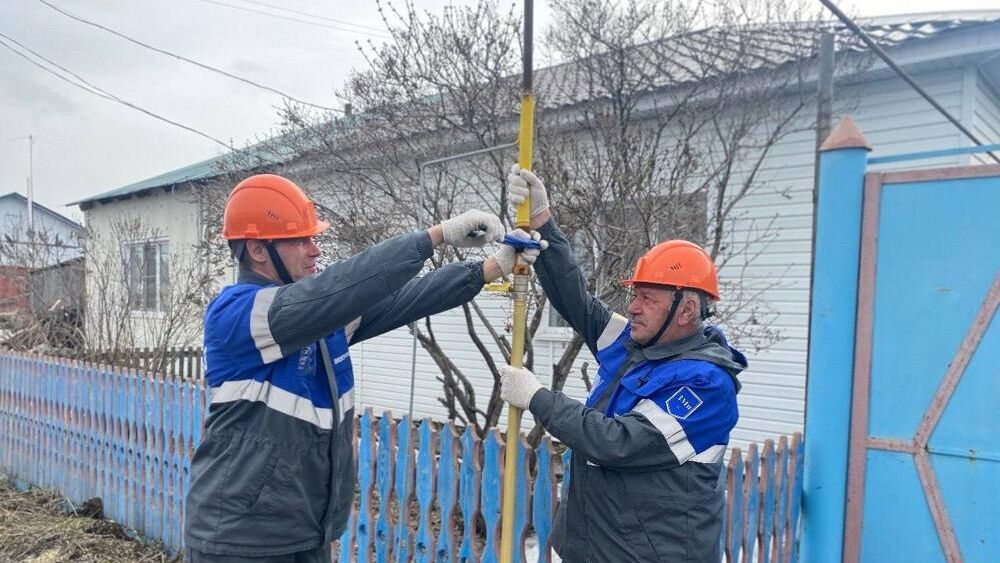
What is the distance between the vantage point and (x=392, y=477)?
3.49 metres

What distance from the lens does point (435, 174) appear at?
202 inches

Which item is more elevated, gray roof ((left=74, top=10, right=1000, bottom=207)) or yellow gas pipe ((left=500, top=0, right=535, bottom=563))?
gray roof ((left=74, top=10, right=1000, bottom=207))

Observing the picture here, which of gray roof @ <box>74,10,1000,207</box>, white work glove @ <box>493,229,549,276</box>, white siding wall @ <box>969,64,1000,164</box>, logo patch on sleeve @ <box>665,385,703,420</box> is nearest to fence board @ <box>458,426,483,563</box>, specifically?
white work glove @ <box>493,229,549,276</box>

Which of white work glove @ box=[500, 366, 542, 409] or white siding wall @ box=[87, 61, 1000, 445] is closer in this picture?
white work glove @ box=[500, 366, 542, 409]

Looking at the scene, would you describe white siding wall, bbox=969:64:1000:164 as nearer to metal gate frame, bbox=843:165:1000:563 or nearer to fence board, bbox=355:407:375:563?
metal gate frame, bbox=843:165:1000:563

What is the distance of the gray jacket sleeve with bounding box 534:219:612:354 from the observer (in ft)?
9.12

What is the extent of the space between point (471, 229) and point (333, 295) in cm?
63

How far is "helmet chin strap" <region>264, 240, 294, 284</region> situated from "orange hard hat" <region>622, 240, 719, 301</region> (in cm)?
128

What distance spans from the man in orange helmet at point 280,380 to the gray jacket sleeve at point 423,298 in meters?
0.22

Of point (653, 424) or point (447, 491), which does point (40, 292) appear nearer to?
point (447, 491)

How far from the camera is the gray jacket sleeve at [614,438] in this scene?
2.16m

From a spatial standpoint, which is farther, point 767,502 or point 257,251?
point 767,502

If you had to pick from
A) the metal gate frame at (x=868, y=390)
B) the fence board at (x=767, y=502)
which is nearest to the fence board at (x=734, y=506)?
the fence board at (x=767, y=502)

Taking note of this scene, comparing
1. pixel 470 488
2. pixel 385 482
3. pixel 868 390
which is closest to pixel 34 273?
pixel 385 482
